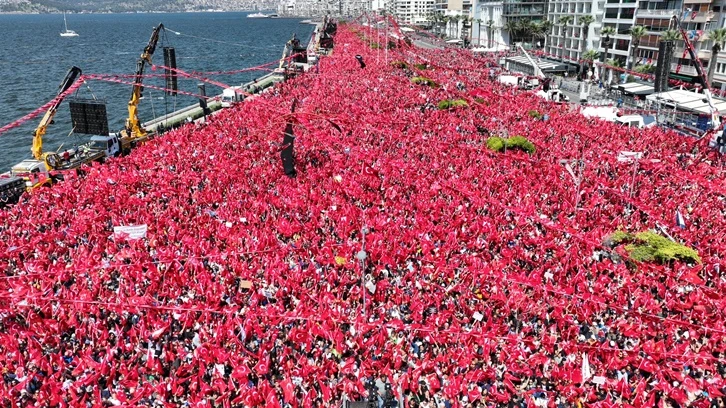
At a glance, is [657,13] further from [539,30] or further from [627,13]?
[539,30]

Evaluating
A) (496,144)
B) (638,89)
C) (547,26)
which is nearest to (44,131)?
(496,144)

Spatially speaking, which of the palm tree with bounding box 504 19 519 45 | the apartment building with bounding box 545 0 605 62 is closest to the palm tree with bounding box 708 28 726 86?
the apartment building with bounding box 545 0 605 62

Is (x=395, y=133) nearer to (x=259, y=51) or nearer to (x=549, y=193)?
(x=549, y=193)

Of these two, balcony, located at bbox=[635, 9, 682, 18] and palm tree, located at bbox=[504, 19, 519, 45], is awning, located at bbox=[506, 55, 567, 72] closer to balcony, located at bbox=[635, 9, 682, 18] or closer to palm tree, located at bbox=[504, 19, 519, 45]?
balcony, located at bbox=[635, 9, 682, 18]

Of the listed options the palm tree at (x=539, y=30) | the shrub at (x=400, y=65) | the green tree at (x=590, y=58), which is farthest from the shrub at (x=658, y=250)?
the palm tree at (x=539, y=30)

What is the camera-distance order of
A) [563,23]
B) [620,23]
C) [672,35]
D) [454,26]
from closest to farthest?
[672,35]
[620,23]
[563,23]
[454,26]

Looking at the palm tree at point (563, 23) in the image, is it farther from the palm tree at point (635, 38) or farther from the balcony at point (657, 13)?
the balcony at point (657, 13)

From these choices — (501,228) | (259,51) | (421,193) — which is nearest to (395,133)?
(421,193)
